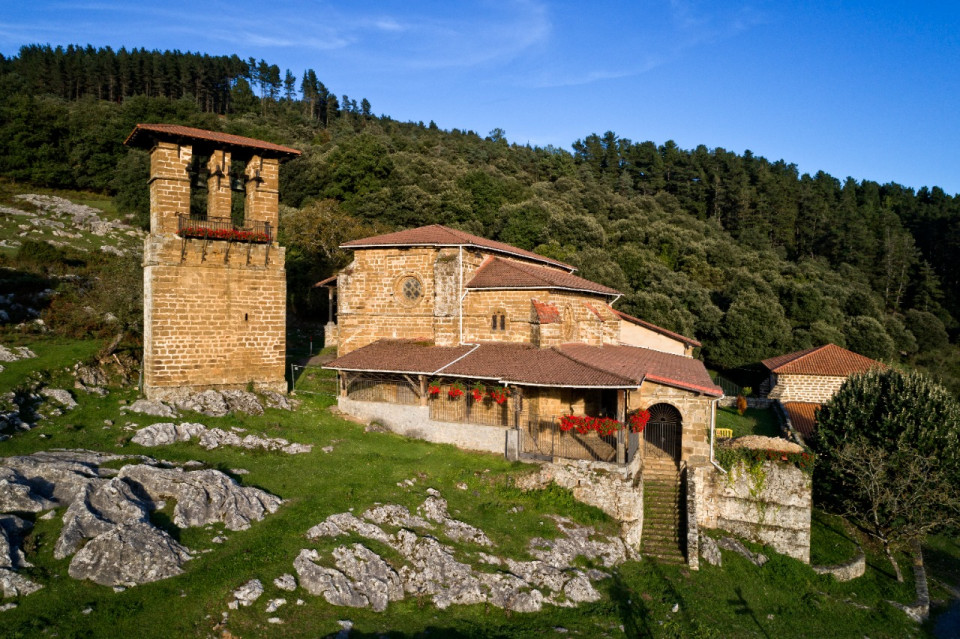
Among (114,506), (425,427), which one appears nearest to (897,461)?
(425,427)

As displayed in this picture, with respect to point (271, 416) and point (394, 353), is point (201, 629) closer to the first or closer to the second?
point (271, 416)

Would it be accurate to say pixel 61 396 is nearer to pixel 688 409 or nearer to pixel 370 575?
pixel 370 575

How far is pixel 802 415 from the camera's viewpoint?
3028cm

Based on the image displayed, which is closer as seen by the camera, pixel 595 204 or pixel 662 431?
pixel 662 431

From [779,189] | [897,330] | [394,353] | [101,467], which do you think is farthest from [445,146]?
[101,467]

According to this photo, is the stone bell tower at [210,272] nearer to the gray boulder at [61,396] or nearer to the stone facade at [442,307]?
the gray boulder at [61,396]

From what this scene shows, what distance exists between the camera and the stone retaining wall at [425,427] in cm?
1834

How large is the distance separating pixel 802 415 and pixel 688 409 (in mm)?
16817

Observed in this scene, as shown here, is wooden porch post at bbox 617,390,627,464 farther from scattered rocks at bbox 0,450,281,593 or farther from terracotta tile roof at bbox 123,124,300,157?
terracotta tile roof at bbox 123,124,300,157

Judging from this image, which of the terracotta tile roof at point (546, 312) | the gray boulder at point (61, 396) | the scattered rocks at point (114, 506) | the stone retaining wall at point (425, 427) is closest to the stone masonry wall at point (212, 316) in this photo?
the gray boulder at point (61, 396)

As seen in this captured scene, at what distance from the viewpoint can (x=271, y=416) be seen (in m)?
19.1

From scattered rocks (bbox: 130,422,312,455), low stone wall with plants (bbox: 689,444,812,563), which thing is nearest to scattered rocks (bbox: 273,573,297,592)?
scattered rocks (bbox: 130,422,312,455)

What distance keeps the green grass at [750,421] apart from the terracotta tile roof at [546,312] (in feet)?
39.7

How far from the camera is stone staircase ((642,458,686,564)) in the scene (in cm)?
1605
